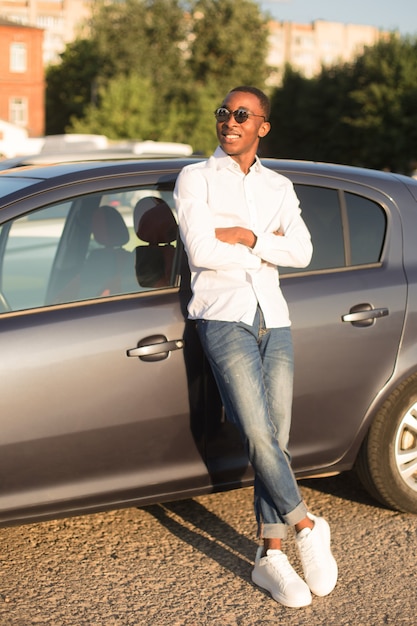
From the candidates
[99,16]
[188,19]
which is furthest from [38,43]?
[188,19]

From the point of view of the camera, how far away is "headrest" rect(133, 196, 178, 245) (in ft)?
12.5

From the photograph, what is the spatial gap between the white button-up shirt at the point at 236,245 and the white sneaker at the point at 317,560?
0.77m

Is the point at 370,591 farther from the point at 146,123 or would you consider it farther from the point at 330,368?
the point at 146,123

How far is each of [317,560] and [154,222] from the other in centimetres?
141

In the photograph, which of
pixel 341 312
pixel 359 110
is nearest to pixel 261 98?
pixel 341 312

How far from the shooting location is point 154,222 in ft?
12.6

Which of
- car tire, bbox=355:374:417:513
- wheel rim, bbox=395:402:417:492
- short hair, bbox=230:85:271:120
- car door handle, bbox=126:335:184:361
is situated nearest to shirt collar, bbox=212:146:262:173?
short hair, bbox=230:85:271:120

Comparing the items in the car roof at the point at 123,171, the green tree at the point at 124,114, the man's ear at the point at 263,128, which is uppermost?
the man's ear at the point at 263,128

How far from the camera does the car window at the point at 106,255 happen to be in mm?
3656

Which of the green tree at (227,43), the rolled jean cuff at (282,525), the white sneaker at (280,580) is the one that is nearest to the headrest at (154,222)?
the rolled jean cuff at (282,525)

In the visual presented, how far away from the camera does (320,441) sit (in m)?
4.01

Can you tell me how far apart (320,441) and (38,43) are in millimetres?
74546

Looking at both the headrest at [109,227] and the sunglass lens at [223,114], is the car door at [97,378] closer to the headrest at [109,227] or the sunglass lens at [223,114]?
the headrest at [109,227]

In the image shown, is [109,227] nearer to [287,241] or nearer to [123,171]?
[123,171]
